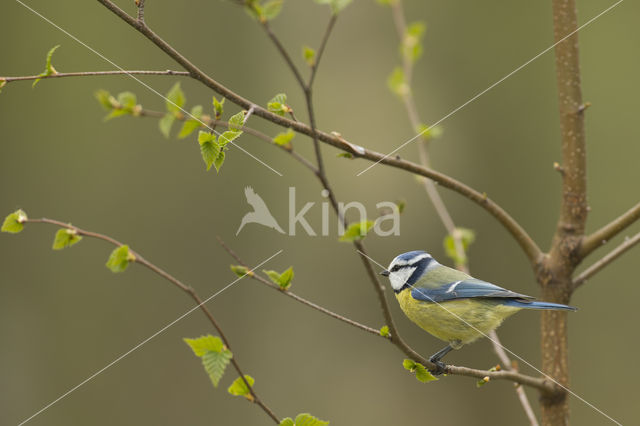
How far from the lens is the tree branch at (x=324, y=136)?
122 cm

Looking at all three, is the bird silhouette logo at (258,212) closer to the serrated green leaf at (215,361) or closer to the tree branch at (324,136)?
the tree branch at (324,136)

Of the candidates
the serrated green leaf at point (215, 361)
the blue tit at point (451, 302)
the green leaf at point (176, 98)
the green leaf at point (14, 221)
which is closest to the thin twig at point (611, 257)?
the blue tit at point (451, 302)

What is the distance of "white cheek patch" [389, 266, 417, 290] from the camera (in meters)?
1.92

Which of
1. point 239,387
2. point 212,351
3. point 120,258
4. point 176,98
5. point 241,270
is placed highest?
point 176,98

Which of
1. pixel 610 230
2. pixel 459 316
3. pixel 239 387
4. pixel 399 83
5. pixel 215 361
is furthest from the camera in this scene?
pixel 399 83

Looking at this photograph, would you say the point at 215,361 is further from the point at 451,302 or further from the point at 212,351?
the point at 451,302

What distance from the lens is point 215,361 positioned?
1167mm

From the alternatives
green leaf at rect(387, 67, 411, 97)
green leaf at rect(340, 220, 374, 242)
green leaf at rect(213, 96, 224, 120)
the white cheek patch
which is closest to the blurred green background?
green leaf at rect(387, 67, 411, 97)

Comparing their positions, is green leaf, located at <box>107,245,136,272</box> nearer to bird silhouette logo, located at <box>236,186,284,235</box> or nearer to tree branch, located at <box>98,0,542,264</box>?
tree branch, located at <box>98,0,542,264</box>

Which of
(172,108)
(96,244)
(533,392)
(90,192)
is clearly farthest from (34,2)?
(533,392)

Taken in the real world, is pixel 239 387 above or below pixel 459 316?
above

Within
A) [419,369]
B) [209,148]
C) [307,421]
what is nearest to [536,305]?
[419,369]

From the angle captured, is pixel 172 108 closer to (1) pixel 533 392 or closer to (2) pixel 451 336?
(2) pixel 451 336

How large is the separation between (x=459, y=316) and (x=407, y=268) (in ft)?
0.71
